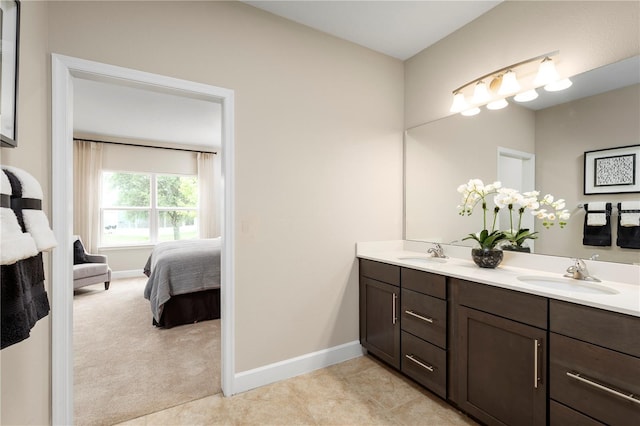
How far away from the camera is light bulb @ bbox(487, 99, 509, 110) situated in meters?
2.03

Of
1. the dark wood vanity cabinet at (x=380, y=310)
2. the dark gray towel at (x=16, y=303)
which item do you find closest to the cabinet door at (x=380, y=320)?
the dark wood vanity cabinet at (x=380, y=310)

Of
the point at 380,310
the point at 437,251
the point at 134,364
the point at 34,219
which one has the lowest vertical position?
the point at 134,364

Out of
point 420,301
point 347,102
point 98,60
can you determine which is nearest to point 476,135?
point 347,102

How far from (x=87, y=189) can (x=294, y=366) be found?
5153mm

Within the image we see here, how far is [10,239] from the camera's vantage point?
32.0 inches

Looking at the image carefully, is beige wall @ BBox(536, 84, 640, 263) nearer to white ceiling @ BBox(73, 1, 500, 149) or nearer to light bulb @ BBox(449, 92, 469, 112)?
light bulb @ BBox(449, 92, 469, 112)

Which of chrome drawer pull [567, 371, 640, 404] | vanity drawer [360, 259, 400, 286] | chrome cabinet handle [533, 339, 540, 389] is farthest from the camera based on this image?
vanity drawer [360, 259, 400, 286]

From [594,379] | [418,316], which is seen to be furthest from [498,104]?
[594,379]

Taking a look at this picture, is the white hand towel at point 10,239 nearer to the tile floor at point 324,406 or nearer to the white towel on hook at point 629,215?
the tile floor at point 324,406

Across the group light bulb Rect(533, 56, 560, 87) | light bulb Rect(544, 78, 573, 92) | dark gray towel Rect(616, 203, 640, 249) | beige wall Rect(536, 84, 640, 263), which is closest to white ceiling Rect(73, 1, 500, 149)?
light bulb Rect(533, 56, 560, 87)

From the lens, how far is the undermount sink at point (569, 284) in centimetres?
144

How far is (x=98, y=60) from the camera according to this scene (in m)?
1.63

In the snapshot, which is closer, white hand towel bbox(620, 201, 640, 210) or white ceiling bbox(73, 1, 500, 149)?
white hand towel bbox(620, 201, 640, 210)

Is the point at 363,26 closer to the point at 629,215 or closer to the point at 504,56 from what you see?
the point at 504,56
